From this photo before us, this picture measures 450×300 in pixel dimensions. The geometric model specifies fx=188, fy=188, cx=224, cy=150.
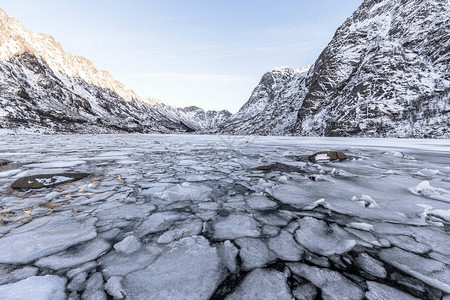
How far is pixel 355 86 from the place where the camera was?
45.7 meters

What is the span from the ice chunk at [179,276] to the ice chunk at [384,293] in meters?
0.93

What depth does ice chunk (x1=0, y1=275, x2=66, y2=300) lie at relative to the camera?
108 centimetres

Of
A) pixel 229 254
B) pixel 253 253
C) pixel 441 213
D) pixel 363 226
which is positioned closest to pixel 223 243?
pixel 229 254

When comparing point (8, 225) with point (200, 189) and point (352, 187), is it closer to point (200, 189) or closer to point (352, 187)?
point (200, 189)

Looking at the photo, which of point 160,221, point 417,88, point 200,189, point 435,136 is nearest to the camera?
point 160,221

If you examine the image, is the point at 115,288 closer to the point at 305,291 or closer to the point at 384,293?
the point at 305,291

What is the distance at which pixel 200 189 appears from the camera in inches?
127

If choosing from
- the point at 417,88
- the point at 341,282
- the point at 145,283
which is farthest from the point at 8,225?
the point at 417,88

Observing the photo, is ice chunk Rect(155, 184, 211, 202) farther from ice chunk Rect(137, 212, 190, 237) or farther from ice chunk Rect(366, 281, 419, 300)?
ice chunk Rect(366, 281, 419, 300)

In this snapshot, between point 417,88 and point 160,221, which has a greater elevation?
point 417,88

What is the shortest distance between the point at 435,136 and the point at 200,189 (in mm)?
43770

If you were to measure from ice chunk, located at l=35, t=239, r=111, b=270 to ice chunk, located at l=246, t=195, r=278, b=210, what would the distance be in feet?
5.52

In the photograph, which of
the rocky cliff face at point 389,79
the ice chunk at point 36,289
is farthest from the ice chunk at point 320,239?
the rocky cliff face at point 389,79

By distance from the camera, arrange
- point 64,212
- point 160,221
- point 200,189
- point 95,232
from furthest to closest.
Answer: point 200,189, point 64,212, point 160,221, point 95,232
